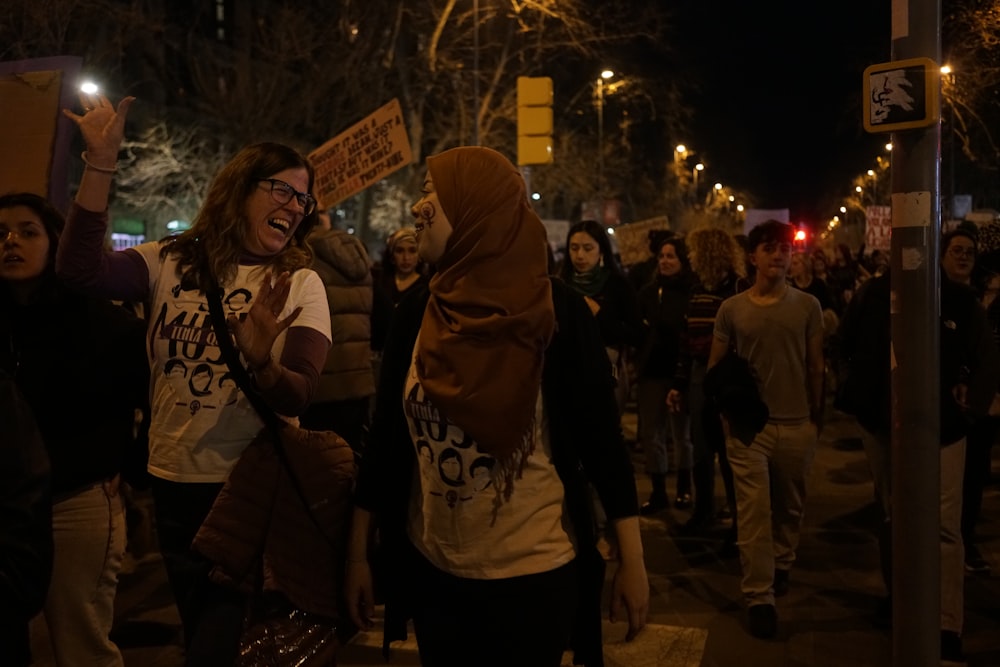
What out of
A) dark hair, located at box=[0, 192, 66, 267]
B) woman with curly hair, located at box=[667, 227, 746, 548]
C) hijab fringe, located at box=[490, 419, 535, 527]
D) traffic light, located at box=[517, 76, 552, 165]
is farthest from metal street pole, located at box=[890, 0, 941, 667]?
→ traffic light, located at box=[517, 76, 552, 165]

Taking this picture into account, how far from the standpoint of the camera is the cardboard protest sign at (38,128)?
15.2ft

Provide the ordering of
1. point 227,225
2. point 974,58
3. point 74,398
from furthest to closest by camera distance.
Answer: point 974,58 → point 74,398 → point 227,225

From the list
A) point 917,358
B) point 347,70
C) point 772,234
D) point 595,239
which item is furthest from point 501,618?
point 347,70

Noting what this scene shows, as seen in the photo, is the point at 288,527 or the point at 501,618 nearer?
the point at 501,618

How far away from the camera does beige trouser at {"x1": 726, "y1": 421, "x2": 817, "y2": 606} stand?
17.7 feet

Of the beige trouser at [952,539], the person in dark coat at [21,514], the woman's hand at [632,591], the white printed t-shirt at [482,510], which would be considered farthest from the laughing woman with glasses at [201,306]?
the beige trouser at [952,539]

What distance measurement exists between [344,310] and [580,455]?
9.82 ft

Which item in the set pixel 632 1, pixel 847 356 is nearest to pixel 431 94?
pixel 632 1

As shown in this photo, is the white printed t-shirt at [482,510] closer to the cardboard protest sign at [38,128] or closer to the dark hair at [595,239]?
the cardboard protest sign at [38,128]

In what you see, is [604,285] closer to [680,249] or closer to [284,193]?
[680,249]

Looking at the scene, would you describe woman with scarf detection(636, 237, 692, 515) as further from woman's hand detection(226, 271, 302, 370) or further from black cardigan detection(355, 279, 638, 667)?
woman's hand detection(226, 271, 302, 370)

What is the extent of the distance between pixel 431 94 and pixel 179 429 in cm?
2816

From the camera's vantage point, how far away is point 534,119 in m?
13.7

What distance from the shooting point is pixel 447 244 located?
2.68m
